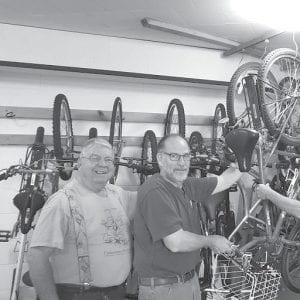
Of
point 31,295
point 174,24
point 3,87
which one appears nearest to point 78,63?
point 3,87

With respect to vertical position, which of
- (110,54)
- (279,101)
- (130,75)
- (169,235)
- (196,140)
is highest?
(110,54)

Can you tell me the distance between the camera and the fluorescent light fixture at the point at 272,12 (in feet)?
9.22

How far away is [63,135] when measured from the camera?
3.66 metres

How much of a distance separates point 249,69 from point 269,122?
722 millimetres

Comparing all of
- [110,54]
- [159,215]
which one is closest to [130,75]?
[110,54]

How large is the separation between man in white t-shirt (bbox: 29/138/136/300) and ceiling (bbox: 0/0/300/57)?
5.03 ft

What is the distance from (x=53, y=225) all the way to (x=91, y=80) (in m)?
2.44

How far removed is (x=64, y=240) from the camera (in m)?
1.87

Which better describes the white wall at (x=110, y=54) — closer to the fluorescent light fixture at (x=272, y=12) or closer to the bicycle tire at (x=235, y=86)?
the bicycle tire at (x=235, y=86)

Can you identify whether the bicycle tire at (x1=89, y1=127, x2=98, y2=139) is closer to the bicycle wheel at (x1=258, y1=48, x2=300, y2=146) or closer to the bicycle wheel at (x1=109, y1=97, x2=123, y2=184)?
the bicycle wheel at (x1=109, y1=97, x2=123, y2=184)

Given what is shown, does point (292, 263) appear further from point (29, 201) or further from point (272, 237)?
point (29, 201)

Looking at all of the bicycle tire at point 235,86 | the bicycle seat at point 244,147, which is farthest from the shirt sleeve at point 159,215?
the bicycle tire at point 235,86

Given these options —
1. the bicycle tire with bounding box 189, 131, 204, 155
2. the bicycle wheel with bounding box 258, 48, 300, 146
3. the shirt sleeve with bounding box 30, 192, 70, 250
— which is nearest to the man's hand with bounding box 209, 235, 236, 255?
the shirt sleeve with bounding box 30, 192, 70, 250

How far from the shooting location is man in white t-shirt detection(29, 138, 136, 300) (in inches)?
69.9
